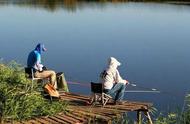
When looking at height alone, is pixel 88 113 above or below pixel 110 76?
below

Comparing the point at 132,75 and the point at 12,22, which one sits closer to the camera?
the point at 132,75

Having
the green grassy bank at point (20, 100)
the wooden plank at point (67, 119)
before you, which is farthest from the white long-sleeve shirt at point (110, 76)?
the wooden plank at point (67, 119)

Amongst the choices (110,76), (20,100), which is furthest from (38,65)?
(20,100)

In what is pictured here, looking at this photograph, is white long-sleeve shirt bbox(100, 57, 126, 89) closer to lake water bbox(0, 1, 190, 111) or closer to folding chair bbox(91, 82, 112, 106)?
folding chair bbox(91, 82, 112, 106)

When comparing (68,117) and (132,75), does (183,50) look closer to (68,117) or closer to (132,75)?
(132,75)

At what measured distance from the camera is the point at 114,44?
26297 millimetres

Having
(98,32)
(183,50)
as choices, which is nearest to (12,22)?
(98,32)

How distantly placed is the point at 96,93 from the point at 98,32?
2013 centimetres

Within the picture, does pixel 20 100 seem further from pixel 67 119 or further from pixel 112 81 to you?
pixel 112 81

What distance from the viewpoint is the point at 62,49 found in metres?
24.6

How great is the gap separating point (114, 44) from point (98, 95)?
1557cm

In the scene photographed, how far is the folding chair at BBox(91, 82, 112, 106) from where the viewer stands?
34.8 feet

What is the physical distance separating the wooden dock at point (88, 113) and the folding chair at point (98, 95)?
12 cm

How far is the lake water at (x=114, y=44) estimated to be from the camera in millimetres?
17938
